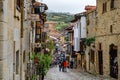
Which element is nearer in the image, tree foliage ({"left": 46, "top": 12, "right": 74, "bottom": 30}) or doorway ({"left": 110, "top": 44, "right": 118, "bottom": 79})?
doorway ({"left": 110, "top": 44, "right": 118, "bottom": 79})

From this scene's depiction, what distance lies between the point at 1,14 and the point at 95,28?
1272 inches

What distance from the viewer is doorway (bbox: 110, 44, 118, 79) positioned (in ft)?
101

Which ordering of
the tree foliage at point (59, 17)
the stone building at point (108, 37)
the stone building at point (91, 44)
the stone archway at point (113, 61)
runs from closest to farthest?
the stone building at point (108, 37), the stone archway at point (113, 61), the stone building at point (91, 44), the tree foliage at point (59, 17)

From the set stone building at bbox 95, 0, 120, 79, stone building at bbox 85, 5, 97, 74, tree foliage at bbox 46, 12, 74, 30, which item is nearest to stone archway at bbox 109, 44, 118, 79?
stone building at bbox 95, 0, 120, 79

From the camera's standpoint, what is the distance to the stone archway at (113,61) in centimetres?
3080

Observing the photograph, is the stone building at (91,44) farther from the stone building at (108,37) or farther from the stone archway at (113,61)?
the stone archway at (113,61)

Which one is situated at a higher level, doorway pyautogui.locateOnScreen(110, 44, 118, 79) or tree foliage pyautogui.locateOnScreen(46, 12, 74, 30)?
tree foliage pyautogui.locateOnScreen(46, 12, 74, 30)

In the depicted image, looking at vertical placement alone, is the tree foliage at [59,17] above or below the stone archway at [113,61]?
above

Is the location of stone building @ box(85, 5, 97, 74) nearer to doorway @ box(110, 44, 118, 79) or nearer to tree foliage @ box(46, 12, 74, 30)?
doorway @ box(110, 44, 118, 79)

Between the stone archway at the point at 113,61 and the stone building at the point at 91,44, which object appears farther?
the stone building at the point at 91,44

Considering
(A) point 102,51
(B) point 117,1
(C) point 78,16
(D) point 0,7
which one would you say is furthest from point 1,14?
(C) point 78,16

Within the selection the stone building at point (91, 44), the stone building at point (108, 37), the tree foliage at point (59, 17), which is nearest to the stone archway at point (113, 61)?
the stone building at point (108, 37)

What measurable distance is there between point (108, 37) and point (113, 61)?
2.48 m

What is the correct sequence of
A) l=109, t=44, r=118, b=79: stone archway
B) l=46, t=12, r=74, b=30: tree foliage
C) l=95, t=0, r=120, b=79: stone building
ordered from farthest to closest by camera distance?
1. l=46, t=12, r=74, b=30: tree foliage
2. l=109, t=44, r=118, b=79: stone archway
3. l=95, t=0, r=120, b=79: stone building
